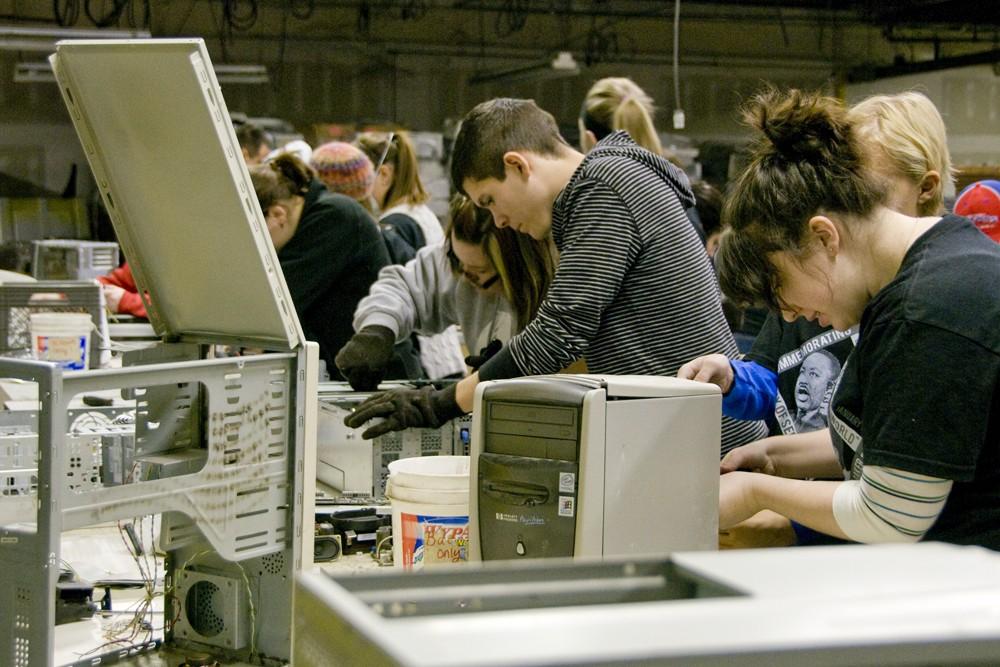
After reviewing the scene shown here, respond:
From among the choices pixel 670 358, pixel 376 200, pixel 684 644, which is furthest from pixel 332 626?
pixel 376 200

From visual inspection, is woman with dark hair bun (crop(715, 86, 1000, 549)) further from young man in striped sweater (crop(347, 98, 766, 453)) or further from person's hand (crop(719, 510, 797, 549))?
young man in striped sweater (crop(347, 98, 766, 453))

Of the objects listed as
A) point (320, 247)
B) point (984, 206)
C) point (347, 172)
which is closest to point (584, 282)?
Result: point (984, 206)

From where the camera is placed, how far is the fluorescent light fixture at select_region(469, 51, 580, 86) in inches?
280

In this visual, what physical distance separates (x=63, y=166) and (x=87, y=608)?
7.84 meters

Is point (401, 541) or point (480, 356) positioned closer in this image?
point (401, 541)

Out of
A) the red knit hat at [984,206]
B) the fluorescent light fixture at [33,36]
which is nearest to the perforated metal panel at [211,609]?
the red knit hat at [984,206]

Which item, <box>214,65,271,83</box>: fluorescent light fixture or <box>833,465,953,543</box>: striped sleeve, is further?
<box>214,65,271,83</box>: fluorescent light fixture

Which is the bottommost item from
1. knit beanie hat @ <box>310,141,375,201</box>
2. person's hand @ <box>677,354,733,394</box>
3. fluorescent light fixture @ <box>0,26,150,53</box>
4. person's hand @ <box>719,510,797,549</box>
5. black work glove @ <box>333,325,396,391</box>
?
person's hand @ <box>719,510,797,549</box>

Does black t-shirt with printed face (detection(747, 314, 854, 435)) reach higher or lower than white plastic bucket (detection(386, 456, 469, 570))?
higher

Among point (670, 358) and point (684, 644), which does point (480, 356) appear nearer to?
point (670, 358)

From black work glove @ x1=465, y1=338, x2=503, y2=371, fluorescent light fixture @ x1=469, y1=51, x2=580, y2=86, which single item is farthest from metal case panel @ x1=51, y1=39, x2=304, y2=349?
fluorescent light fixture @ x1=469, y1=51, x2=580, y2=86

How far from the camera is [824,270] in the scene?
50.8 inches

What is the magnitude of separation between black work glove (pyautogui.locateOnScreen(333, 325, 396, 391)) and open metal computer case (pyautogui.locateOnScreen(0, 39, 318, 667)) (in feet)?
2.41

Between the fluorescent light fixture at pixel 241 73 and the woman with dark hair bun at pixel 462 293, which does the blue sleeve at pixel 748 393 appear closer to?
the woman with dark hair bun at pixel 462 293
